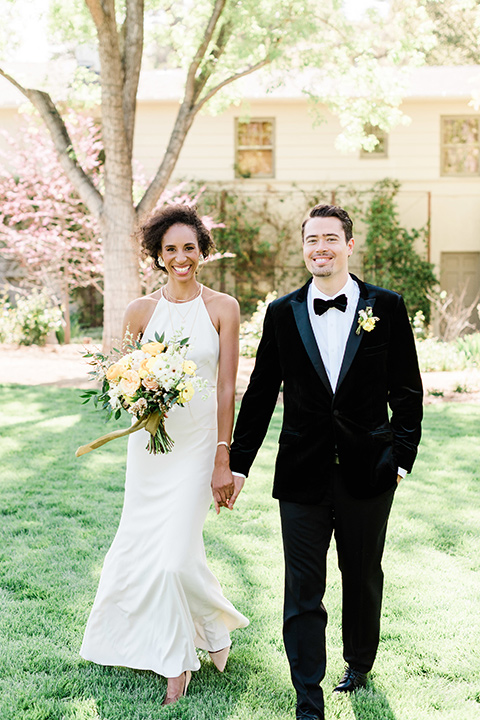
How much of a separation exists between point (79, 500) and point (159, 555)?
3.00 meters

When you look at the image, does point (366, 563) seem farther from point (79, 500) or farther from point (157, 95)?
point (157, 95)

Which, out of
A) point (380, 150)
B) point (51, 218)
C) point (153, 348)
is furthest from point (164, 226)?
point (380, 150)

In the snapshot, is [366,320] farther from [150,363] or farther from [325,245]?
[150,363]

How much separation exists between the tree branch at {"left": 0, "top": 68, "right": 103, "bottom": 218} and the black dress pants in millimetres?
8361

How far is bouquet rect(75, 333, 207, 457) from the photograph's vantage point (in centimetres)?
326

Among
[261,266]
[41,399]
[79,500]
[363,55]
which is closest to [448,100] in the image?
→ [261,266]

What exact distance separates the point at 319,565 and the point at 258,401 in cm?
75

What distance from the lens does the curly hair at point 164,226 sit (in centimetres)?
377

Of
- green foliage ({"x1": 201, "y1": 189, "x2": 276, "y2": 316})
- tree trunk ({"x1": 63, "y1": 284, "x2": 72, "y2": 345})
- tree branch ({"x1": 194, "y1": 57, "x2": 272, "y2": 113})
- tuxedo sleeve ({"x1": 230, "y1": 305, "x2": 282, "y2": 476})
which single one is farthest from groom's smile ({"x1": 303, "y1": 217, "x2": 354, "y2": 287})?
green foliage ({"x1": 201, "y1": 189, "x2": 276, "y2": 316})

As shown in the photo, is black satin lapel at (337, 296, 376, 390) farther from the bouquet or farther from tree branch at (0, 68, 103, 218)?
tree branch at (0, 68, 103, 218)

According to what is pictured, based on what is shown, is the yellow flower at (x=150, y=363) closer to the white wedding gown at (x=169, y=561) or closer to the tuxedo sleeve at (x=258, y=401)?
the white wedding gown at (x=169, y=561)

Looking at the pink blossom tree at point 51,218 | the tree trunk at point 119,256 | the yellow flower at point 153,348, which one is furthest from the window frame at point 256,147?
the yellow flower at point 153,348

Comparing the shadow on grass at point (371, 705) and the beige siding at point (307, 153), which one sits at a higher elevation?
the beige siding at point (307, 153)

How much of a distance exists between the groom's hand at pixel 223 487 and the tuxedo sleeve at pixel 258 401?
4 centimetres
